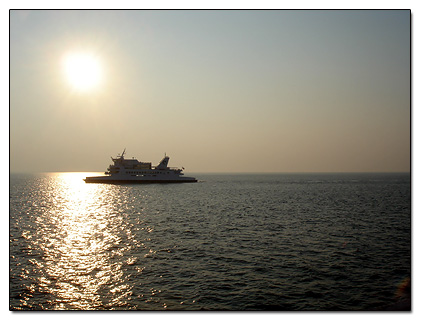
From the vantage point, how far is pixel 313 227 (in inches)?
1286

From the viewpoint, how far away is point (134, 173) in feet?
401

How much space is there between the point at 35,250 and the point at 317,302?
20.4 meters

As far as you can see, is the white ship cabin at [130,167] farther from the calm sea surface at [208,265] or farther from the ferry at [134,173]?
the calm sea surface at [208,265]

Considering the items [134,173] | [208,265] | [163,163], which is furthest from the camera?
[163,163]

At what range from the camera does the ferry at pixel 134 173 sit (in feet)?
395

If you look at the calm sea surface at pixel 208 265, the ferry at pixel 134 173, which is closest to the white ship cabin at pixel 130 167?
the ferry at pixel 134 173

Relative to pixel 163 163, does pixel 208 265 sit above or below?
below

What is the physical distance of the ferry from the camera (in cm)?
12043

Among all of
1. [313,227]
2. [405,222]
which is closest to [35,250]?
[313,227]

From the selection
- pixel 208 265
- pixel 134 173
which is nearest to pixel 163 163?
pixel 134 173

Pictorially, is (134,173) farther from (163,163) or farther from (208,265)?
(208,265)
